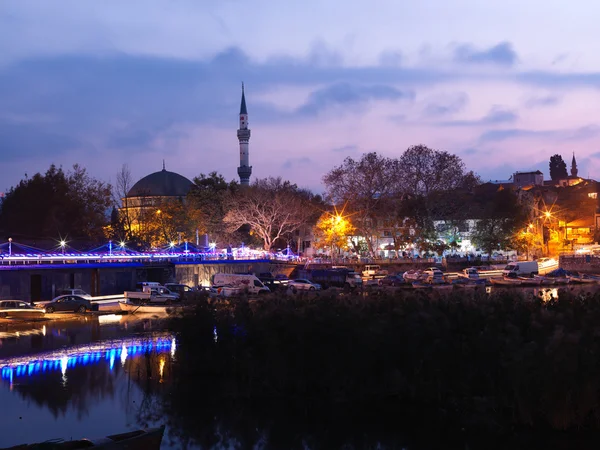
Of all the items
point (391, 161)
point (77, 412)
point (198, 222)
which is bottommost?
point (77, 412)

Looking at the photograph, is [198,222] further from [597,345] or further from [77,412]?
[597,345]

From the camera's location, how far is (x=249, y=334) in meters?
25.0

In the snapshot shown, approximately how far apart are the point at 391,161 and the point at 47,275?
40.4 meters

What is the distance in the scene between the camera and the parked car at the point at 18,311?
4562cm

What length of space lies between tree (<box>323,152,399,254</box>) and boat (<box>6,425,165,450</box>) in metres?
67.4

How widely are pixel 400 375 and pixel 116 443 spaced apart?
386 inches

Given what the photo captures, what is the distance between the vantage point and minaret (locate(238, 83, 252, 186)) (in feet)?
451

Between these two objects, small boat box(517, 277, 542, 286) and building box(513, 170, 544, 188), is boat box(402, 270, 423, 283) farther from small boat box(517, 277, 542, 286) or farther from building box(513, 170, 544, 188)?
building box(513, 170, 544, 188)

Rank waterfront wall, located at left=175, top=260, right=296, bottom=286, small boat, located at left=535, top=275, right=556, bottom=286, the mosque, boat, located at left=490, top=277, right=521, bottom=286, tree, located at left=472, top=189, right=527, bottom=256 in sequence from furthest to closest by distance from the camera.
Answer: the mosque → tree, located at left=472, top=189, right=527, bottom=256 → waterfront wall, located at left=175, top=260, right=296, bottom=286 → small boat, located at left=535, top=275, right=556, bottom=286 → boat, located at left=490, top=277, right=521, bottom=286

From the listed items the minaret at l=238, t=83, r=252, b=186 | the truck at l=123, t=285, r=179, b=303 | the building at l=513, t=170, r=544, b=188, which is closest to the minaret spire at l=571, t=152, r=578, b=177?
the building at l=513, t=170, r=544, b=188

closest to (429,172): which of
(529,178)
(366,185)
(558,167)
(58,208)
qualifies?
(366,185)

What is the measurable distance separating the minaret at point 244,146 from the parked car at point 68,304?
8359 centimetres

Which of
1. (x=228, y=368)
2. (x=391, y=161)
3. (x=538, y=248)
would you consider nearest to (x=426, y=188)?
(x=391, y=161)

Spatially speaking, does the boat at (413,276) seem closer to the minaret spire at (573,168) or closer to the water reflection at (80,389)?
the water reflection at (80,389)
